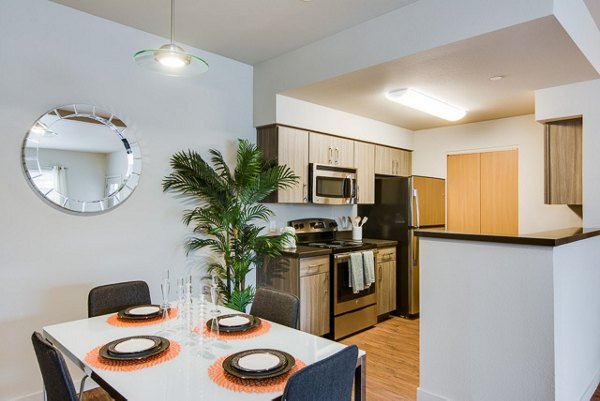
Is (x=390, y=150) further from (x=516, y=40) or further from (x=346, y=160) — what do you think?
(x=516, y=40)

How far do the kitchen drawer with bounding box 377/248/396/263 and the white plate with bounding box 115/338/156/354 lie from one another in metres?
3.19

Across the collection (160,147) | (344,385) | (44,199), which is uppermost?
(160,147)

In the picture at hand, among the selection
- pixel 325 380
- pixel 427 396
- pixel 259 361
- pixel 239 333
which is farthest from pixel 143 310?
pixel 427 396

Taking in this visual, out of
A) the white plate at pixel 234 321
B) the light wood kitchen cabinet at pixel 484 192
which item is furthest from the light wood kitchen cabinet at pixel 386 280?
the white plate at pixel 234 321

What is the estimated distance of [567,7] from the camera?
7.91 ft

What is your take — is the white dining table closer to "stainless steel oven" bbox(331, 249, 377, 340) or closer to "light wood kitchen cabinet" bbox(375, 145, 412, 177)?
"stainless steel oven" bbox(331, 249, 377, 340)

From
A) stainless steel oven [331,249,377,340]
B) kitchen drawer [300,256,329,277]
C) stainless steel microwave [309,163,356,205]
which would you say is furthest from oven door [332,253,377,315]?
stainless steel microwave [309,163,356,205]

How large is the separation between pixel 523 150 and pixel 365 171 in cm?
186

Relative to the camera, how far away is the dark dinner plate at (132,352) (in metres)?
1.57

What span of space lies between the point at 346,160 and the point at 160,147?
215 cm

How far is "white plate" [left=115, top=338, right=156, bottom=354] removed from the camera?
1.64 meters

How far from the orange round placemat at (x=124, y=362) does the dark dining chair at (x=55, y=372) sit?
0.45ft

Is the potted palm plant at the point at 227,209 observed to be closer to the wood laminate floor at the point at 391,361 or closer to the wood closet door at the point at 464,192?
the wood laminate floor at the point at 391,361

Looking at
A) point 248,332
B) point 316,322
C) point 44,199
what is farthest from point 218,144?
point 248,332
